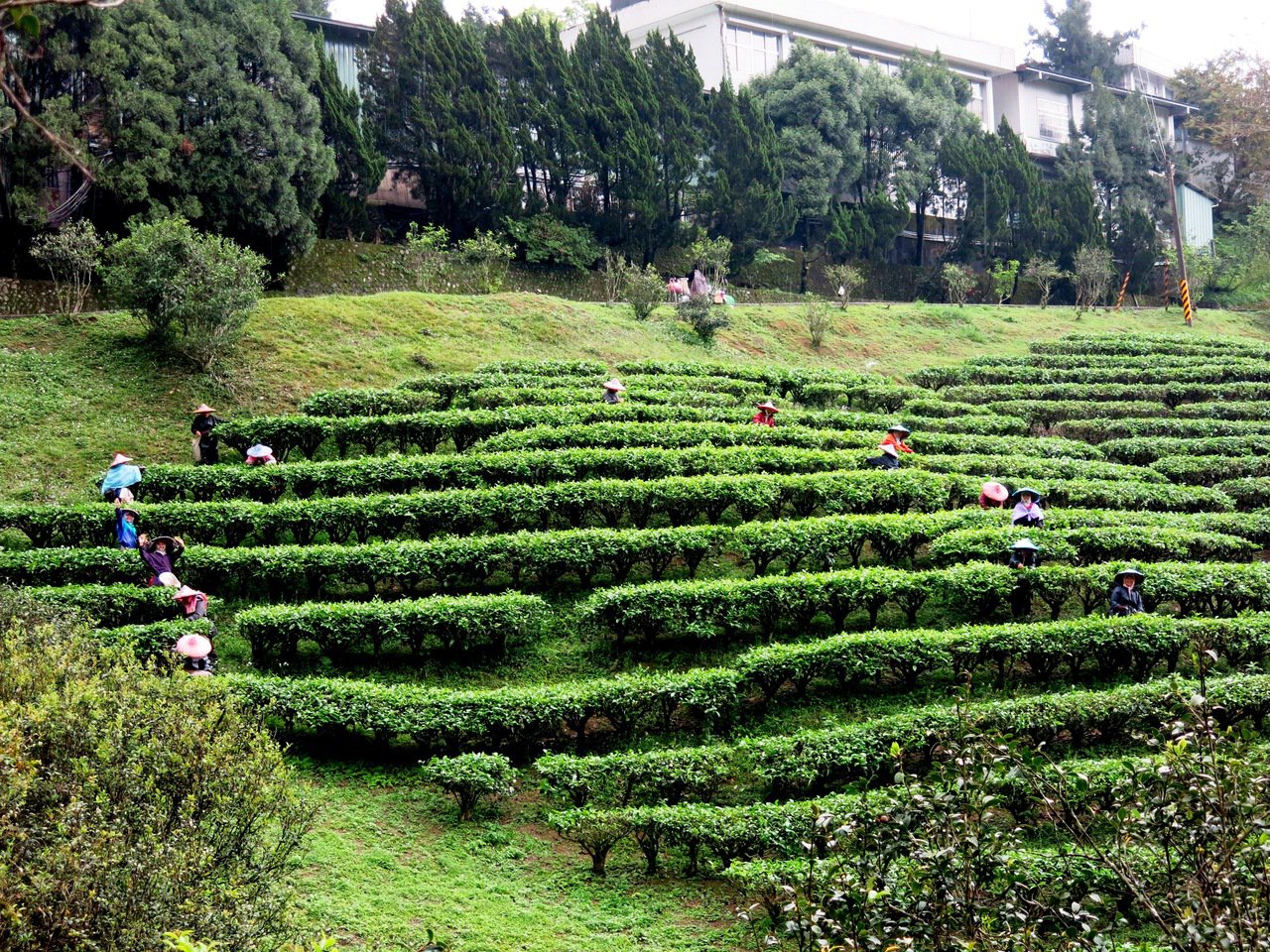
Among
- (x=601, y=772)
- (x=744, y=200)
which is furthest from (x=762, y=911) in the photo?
(x=744, y=200)

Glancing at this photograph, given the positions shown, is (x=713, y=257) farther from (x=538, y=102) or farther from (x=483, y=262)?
(x=483, y=262)

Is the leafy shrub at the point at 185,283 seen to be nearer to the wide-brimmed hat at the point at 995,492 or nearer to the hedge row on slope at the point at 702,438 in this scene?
the hedge row on slope at the point at 702,438

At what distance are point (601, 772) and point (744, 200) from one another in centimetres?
2899

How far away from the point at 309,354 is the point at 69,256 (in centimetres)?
450

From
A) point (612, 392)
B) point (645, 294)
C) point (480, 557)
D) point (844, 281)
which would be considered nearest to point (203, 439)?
point (480, 557)

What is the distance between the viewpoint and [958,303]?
3838 centimetres

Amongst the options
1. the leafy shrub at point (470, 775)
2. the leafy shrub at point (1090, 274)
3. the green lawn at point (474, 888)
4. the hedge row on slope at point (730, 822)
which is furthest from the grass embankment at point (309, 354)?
the hedge row on slope at point (730, 822)

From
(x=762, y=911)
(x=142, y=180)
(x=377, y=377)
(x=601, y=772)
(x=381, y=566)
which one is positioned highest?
(x=142, y=180)

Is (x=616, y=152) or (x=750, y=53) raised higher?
(x=750, y=53)

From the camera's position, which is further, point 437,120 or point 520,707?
point 437,120

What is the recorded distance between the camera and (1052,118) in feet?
177

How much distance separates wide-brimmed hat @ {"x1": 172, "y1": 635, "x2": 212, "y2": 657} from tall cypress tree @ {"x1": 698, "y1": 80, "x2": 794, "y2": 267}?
27.6 meters

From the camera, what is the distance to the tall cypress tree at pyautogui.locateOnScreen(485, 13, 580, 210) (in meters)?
34.0

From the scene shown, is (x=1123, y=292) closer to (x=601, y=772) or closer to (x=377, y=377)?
(x=377, y=377)
